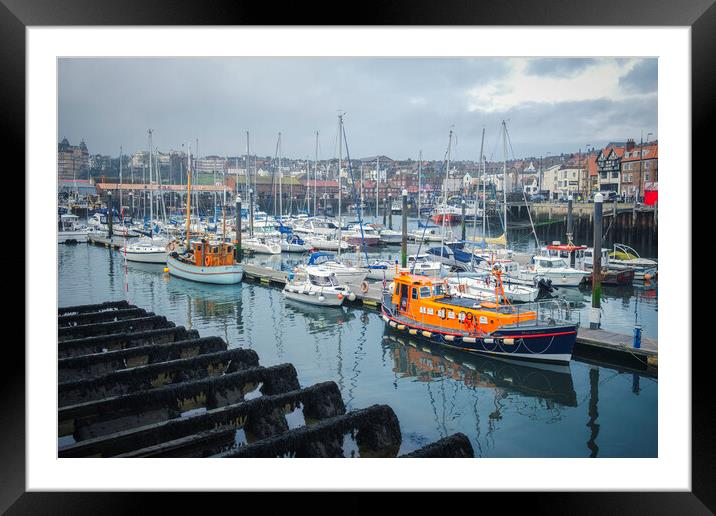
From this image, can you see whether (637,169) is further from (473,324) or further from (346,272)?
(346,272)

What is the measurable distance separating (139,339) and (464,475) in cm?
511

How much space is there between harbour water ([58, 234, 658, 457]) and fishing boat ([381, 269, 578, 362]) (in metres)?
0.24

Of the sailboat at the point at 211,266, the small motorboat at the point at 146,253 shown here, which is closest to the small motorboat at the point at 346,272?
the sailboat at the point at 211,266

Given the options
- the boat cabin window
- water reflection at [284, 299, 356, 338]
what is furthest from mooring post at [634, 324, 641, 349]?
the boat cabin window

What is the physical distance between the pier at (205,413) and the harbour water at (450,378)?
0.69 metres

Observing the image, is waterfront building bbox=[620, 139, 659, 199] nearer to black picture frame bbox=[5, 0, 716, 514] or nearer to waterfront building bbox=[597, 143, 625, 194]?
waterfront building bbox=[597, 143, 625, 194]

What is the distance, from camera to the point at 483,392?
24.4 ft

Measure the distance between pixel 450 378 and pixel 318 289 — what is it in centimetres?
514

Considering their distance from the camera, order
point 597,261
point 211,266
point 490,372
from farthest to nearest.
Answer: point 211,266 < point 597,261 < point 490,372

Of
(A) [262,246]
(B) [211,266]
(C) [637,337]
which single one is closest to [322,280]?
(B) [211,266]

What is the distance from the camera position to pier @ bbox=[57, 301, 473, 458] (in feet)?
16.3
